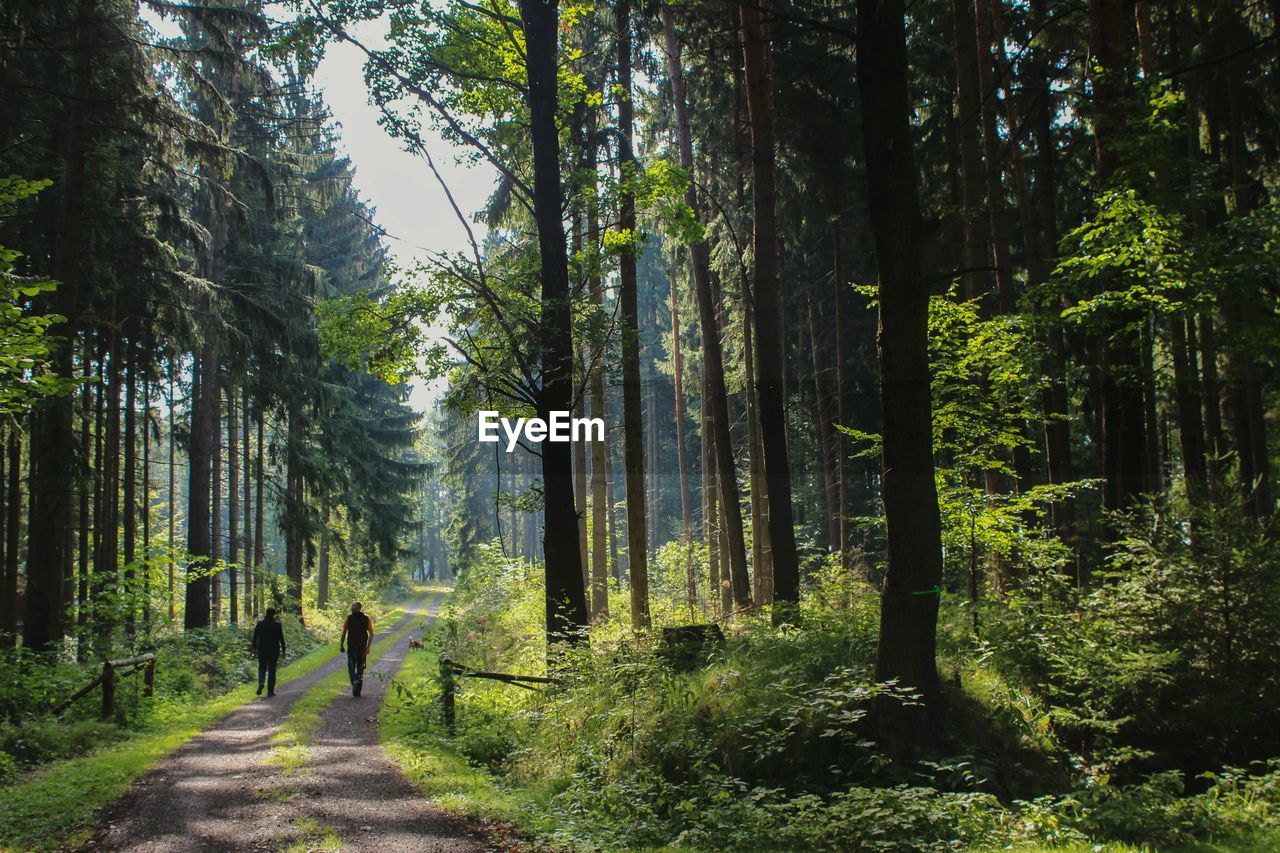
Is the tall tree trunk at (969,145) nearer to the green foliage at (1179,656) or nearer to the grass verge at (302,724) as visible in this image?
the green foliage at (1179,656)

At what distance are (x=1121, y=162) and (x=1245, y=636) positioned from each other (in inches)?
235

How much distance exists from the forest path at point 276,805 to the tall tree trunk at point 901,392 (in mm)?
4124

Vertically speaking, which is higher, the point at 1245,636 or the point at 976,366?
the point at 976,366

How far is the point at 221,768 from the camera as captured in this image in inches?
387

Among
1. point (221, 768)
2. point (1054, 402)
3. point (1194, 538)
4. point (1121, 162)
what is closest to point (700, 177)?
point (1054, 402)

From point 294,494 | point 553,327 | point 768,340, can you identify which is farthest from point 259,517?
point 768,340

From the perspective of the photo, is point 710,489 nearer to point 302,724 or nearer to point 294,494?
point 294,494

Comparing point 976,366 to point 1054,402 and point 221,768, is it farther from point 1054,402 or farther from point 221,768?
point 221,768

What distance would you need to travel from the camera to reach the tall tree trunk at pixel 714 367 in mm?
15773

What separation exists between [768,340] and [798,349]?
1460 centimetres

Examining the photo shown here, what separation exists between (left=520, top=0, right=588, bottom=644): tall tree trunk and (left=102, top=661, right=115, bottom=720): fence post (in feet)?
22.5

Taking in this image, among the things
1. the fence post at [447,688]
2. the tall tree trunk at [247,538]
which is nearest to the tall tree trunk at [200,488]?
the tall tree trunk at [247,538]

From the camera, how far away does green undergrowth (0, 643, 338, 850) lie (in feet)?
23.9

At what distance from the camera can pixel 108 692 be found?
12.7 m
